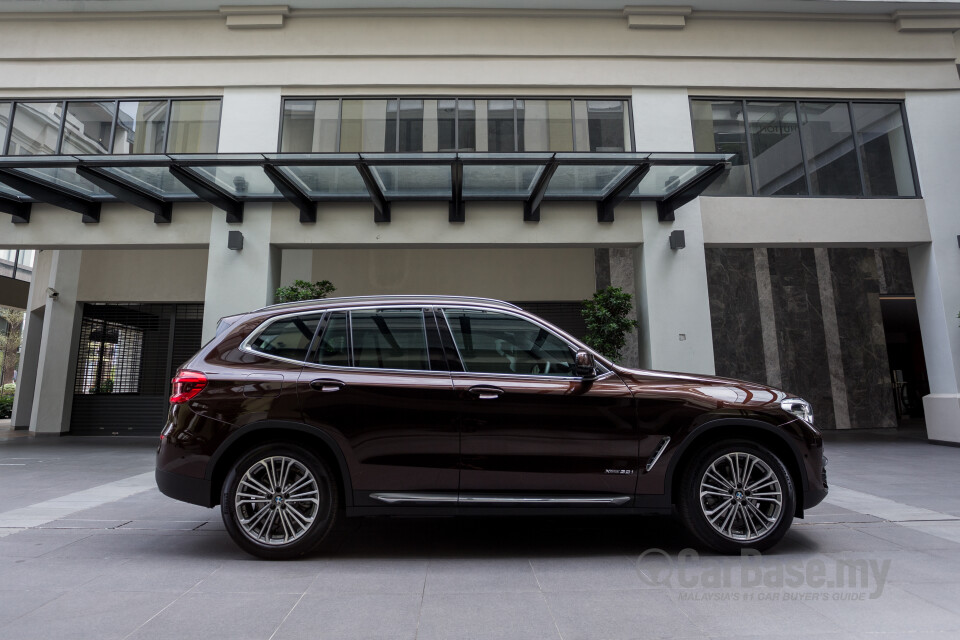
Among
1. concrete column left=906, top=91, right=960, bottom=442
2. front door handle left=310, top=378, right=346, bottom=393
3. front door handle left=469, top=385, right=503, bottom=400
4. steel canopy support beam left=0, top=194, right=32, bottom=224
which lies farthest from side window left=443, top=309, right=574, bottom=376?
steel canopy support beam left=0, top=194, right=32, bottom=224

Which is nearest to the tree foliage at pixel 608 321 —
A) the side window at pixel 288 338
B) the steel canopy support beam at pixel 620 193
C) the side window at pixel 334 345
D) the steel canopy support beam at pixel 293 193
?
the steel canopy support beam at pixel 620 193

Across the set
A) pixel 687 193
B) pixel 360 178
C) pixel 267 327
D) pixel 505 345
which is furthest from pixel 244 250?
pixel 687 193

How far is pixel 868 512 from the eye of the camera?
15.3 feet

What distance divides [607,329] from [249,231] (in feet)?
21.6

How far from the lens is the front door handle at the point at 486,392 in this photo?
11.4 ft

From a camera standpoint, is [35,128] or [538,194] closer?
[538,194]

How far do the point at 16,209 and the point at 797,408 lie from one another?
12.2 meters

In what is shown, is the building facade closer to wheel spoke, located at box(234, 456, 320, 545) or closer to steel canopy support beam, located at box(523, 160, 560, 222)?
steel canopy support beam, located at box(523, 160, 560, 222)

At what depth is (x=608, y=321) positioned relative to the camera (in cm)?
875

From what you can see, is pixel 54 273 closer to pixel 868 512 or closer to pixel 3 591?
pixel 3 591

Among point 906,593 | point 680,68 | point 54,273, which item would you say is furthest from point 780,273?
point 54,273

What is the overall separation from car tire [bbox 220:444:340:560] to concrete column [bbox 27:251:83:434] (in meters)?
12.4

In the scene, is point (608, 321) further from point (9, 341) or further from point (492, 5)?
point (9, 341)

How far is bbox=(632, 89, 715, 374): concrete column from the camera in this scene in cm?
888
